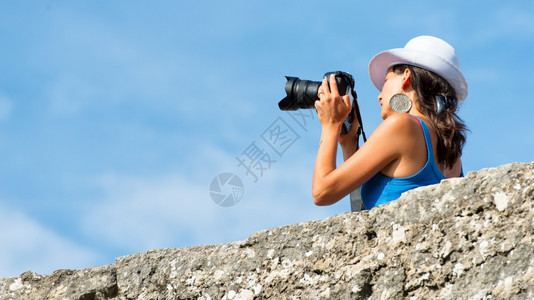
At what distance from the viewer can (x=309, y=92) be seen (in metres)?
3.80

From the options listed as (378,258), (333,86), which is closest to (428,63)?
(333,86)

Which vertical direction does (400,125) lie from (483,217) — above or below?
above

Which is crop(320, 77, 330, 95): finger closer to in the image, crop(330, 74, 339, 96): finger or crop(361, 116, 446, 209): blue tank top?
crop(330, 74, 339, 96): finger

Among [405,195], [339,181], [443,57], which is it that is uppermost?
[443,57]

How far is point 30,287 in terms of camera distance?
11.2ft

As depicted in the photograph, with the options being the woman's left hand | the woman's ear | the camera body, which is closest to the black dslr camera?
the camera body

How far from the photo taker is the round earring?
359cm

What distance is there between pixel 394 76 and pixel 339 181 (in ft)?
2.60

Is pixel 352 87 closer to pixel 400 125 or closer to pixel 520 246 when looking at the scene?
pixel 400 125

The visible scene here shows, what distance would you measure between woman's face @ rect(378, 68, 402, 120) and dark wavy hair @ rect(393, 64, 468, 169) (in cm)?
4

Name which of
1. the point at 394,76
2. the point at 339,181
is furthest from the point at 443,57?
the point at 339,181

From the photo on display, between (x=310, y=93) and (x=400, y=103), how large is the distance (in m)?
0.45

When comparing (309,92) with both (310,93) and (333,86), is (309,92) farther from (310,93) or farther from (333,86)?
(333,86)

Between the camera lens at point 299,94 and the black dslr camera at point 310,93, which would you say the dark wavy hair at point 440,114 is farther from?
the camera lens at point 299,94
